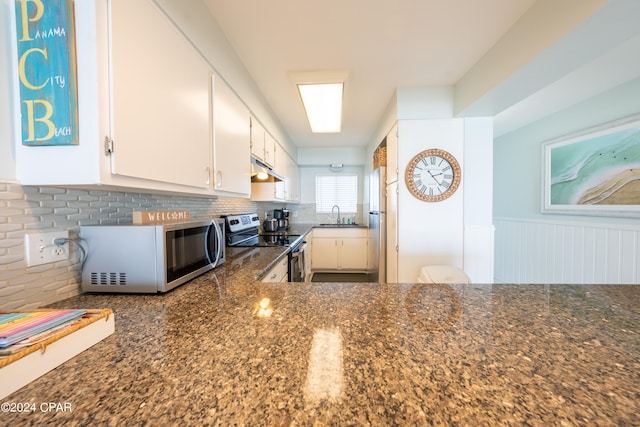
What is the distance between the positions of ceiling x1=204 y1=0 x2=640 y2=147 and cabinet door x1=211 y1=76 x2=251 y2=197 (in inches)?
17.3

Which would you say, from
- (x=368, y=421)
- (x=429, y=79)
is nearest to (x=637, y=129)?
(x=429, y=79)

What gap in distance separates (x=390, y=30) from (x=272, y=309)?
1869mm

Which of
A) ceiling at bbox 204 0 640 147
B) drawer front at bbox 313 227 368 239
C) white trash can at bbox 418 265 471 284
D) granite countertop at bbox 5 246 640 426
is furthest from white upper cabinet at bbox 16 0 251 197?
drawer front at bbox 313 227 368 239

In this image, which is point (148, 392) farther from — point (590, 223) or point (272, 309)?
point (590, 223)

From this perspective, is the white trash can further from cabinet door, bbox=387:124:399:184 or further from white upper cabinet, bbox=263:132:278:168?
white upper cabinet, bbox=263:132:278:168

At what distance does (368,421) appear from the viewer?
1.21 ft

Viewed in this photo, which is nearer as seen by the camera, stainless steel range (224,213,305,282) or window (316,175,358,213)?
stainless steel range (224,213,305,282)

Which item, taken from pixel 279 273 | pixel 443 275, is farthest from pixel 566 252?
pixel 279 273

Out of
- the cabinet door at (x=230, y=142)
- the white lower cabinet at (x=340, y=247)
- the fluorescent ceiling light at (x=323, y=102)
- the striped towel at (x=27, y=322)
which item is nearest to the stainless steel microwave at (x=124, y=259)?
the striped towel at (x=27, y=322)

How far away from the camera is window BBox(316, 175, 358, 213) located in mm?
4738

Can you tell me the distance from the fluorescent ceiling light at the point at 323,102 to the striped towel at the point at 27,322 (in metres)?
2.03

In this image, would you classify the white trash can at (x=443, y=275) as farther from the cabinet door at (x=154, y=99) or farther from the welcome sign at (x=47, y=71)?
the welcome sign at (x=47, y=71)

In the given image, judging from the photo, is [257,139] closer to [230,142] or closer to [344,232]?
[230,142]

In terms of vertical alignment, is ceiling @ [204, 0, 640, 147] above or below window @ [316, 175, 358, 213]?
above
